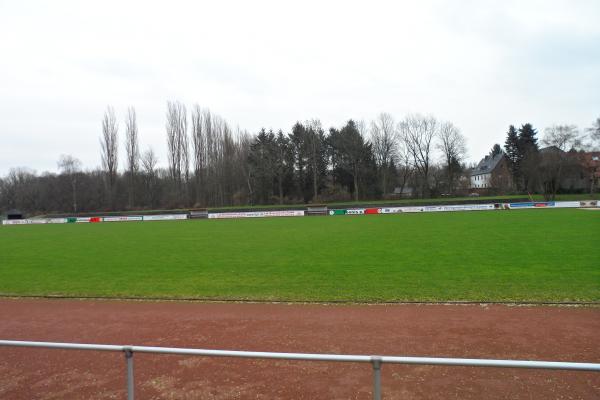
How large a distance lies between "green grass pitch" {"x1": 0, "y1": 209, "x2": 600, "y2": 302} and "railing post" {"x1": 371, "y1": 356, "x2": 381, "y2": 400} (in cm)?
752

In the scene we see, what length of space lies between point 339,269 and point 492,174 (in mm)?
73988

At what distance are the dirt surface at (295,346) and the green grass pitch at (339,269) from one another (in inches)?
53.5

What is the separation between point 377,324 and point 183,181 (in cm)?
7644

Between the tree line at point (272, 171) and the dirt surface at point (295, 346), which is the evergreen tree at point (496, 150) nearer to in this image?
the tree line at point (272, 171)

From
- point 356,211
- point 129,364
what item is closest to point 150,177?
point 356,211

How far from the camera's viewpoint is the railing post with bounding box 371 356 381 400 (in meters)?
2.79

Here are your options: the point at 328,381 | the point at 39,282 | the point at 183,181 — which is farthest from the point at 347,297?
the point at 183,181

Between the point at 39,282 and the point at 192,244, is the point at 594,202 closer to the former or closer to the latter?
the point at 192,244

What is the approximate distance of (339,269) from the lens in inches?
567

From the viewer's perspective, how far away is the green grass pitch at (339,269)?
429 inches

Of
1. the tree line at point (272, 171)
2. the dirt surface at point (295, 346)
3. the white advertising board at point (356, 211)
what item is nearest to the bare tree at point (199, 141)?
the tree line at point (272, 171)

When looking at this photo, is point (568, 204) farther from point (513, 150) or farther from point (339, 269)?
point (339, 269)

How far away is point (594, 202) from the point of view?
158 ft

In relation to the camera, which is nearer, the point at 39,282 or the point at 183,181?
the point at 39,282
